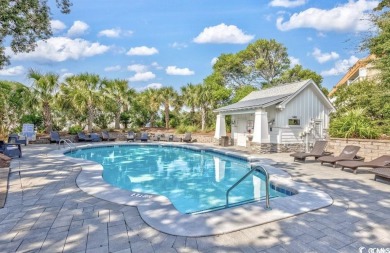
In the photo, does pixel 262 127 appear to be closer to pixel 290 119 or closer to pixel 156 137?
pixel 290 119

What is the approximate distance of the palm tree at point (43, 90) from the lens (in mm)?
17438

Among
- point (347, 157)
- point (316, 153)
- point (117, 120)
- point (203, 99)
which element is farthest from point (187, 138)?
point (347, 157)

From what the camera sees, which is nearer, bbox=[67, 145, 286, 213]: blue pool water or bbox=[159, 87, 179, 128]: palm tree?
bbox=[67, 145, 286, 213]: blue pool water

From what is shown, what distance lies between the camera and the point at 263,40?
32.4 meters

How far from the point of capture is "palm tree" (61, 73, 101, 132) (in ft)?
65.0

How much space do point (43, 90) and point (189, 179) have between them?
14975 millimetres

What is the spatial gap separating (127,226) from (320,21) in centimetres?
2255

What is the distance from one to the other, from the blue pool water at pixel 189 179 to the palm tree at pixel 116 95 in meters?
8.13

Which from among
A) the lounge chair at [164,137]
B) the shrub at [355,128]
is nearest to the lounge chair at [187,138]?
the lounge chair at [164,137]

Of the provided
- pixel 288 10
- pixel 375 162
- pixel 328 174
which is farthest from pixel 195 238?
pixel 288 10

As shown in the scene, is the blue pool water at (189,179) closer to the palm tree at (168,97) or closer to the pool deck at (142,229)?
the pool deck at (142,229)

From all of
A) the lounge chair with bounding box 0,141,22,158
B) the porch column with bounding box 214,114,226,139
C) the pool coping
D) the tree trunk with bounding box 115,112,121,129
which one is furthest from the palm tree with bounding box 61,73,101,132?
the pool coping

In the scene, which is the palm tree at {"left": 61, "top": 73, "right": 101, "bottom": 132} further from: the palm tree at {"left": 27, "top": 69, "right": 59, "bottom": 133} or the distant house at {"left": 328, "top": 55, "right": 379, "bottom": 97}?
the distant house at {"left": 328, "top": 55, "right": 379, "bottom": 97}

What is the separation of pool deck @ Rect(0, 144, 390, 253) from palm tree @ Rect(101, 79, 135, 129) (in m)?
17.0
